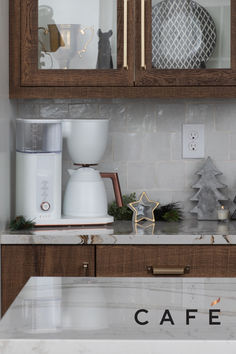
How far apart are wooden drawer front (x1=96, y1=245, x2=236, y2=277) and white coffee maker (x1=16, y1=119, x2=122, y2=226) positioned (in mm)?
230

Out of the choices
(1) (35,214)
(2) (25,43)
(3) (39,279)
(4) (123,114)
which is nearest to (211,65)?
(4) (123,114)

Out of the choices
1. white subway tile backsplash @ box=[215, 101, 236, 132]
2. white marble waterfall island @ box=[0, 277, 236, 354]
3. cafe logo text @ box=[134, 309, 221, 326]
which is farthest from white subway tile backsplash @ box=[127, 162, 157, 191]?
cafe logo text @ box=[134, 309, 221, 326]

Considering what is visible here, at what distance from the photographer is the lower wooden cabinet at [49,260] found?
2.18 metres

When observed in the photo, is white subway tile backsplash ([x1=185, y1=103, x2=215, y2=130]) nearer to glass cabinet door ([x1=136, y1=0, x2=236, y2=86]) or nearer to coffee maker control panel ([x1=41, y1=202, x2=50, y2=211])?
glass cabinet door ([x1=136, y1=0, x2=236, y2=86])

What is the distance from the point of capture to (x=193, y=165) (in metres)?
2.73

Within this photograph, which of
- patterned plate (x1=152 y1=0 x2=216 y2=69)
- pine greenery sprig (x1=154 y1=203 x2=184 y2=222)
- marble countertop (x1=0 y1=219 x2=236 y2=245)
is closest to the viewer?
marble countertop (x1=0 y1=219 x2=236 y2=245)

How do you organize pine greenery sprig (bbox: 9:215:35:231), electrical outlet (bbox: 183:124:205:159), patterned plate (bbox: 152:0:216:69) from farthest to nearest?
electrical outlet (bbox: 183:124:205:159) → patterned plate (bbox: 152:0:216:69) → pine greenery sprig (bbox: 9:215:35:231)

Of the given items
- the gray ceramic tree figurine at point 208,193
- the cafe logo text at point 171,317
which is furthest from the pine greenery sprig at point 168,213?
the cafe logo text at point 171,317

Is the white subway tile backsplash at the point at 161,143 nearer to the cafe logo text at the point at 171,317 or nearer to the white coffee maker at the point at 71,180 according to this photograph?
the white coffee maker at the point at 71,180

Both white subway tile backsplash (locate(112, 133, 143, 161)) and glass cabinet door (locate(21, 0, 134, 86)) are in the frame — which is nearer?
glass cabinet door (locate(21, 0, 134, 86))

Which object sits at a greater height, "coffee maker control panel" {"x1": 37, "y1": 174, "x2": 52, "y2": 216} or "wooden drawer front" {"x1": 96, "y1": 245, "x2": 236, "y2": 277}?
"coffee maker control panel" {"x1": 37, "y1": 174, "x2": 52, "y2": 216}

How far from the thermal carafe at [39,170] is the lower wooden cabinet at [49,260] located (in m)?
0.19

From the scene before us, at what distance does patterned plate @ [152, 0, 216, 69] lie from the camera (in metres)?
2.39
